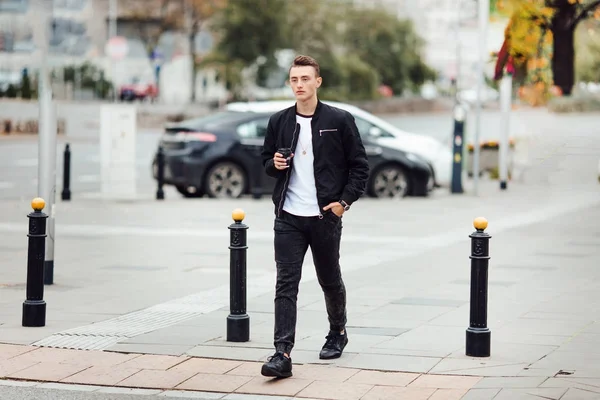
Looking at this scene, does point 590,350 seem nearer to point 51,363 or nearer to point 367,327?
point 367,327

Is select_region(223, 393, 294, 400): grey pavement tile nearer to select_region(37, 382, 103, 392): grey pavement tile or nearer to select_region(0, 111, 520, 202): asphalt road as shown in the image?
select_region(37, 382, 103, 392): grey pavement tile

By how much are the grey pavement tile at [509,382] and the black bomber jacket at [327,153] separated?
1258mm

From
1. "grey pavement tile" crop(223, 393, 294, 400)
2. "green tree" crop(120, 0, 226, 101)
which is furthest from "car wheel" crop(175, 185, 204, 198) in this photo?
"green tree" crop(120, 0, 226, 101)

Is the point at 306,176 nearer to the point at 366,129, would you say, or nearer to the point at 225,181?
the point at 225,181

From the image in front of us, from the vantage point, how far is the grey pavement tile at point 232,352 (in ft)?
25.3

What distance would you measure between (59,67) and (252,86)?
174 feet

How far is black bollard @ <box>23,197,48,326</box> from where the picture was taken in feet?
28.0

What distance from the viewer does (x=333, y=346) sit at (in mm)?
7699

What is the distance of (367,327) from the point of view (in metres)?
8.80

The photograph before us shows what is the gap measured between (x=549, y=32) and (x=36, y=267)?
4.40 meters

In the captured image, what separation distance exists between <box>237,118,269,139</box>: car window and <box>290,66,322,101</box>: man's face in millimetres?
13344

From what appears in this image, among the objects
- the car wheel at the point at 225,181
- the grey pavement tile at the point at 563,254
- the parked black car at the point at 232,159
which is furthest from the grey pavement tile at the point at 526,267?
the car wheel at the point at 225,181

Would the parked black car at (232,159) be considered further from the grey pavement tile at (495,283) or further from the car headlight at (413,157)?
the grey pavement tile at (495,283)

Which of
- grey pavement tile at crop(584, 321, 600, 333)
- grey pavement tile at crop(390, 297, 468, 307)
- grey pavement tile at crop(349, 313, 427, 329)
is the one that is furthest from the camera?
grey pavement tile at crop(390, 297, 468, 307)
